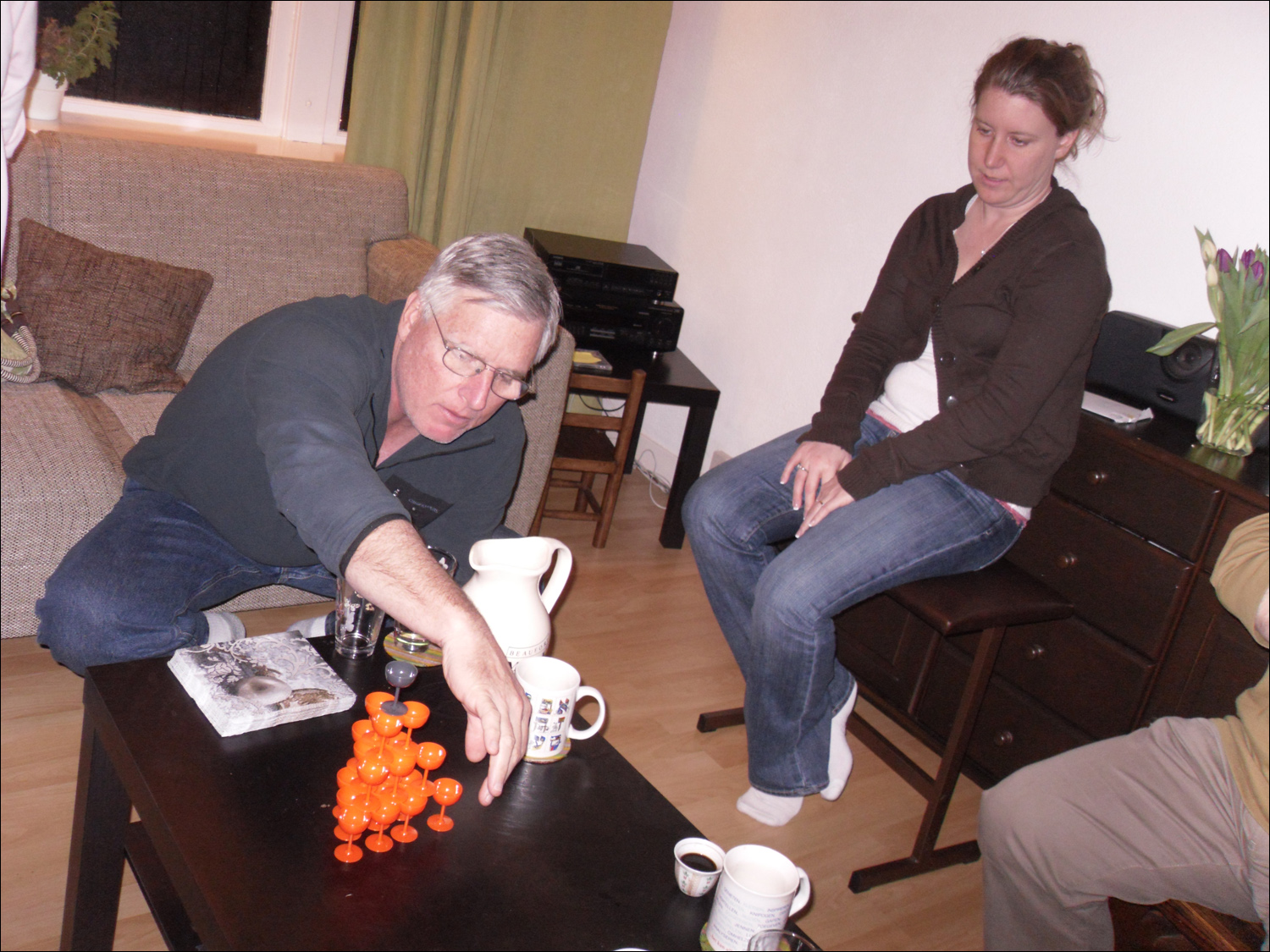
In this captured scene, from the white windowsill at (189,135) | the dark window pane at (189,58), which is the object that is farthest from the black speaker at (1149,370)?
the dark window pane at (189,58)

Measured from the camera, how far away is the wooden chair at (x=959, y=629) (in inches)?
69.1

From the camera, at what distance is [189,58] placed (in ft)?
9.84

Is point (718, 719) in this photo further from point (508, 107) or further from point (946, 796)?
point (508, 107)

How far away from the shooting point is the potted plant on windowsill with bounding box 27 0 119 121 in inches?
96.0

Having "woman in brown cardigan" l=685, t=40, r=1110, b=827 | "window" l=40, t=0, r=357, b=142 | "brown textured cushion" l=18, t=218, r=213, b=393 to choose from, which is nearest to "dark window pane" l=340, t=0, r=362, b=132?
"window" l=40, t=0, r=357, b=142

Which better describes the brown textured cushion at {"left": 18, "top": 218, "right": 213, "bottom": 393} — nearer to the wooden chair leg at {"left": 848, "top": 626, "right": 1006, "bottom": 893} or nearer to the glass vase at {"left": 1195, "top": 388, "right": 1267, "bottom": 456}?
the wooden chair leg at {"left": 848, "top": 626, "right": 1006, "bottom": 893}

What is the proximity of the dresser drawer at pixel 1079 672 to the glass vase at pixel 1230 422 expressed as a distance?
399 millimetres

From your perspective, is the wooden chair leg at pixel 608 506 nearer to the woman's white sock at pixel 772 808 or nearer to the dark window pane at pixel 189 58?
the woman's white sock at pixel 772 808

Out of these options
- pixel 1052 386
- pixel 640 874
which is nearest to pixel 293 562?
pixel 640 874

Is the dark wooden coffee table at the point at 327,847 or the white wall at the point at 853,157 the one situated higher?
the white wall at the point at 853,157

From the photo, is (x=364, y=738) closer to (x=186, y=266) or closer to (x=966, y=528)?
(x=966, y=528)

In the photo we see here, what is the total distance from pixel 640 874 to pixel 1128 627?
117 centimetres

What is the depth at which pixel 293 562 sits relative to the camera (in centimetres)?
171

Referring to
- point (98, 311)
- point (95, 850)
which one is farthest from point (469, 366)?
point (98, 311)
